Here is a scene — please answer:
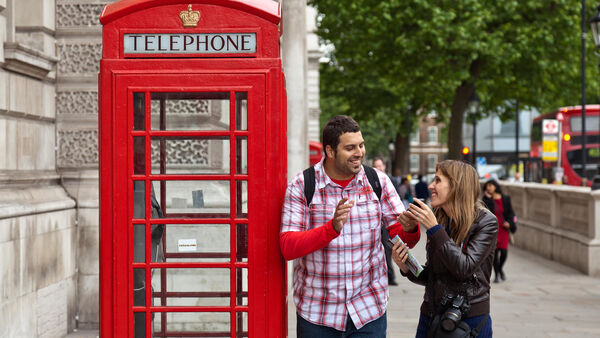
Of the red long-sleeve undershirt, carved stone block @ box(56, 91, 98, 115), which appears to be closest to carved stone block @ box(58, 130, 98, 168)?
carved stone block @ box(56, 91, 98, 115)

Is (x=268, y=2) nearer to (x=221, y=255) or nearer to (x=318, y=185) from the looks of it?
(x=318, y=185)

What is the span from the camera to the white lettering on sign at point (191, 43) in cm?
390

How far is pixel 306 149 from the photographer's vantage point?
10.3 metres

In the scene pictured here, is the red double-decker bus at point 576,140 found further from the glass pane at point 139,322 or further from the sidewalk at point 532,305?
the glass pane at point 139,322

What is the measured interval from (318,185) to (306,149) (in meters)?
6.64

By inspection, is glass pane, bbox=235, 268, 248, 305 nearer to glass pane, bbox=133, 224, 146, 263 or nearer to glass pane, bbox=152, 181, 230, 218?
glass pane, bbox=152, 181, 230, 218

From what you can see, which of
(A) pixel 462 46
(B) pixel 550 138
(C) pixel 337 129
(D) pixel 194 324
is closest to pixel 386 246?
(D) pixel 194 324

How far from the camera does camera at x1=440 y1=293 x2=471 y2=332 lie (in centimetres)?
374

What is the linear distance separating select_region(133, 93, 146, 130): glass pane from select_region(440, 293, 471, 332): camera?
5.58 ft

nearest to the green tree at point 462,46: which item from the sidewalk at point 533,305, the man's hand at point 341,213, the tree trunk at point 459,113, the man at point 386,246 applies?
the tree trunk at point 459,113

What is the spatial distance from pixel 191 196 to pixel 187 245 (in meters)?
0.27

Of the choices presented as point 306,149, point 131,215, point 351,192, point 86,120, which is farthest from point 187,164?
point 306,149

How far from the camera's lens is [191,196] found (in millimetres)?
4059

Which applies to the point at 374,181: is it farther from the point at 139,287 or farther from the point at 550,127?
the point at 550,127
